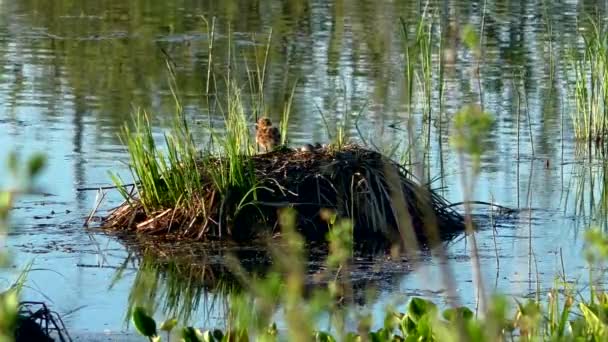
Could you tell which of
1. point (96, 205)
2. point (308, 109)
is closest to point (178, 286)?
point (96, 205)

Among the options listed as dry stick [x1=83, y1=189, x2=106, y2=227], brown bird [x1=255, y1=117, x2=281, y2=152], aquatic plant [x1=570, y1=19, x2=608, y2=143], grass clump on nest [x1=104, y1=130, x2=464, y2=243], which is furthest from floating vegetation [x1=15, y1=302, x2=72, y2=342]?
aquatic plant [x1=570, y1=19, x2=608, y2=143]

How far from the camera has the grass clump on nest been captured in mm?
9070

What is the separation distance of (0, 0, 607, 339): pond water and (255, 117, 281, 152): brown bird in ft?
2.68

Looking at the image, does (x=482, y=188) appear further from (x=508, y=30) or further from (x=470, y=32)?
(x=508, y=30)

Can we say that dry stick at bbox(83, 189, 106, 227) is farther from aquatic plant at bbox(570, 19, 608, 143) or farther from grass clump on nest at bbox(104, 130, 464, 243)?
aquatic plant at bbox(570, 19, 608, 143)

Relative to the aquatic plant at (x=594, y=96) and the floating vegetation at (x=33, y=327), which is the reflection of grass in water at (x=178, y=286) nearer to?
the floating vegetation at (x=33, y=327)

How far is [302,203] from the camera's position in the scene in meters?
9.07

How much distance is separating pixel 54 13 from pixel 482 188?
46.4 ft

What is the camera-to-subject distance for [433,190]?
1005cm

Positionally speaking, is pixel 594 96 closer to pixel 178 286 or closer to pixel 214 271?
pixel 214 271

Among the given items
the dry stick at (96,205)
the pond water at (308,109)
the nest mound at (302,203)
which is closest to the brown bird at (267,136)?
the nest mound at (302,203)

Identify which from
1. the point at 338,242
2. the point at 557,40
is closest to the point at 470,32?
the point at 338,242

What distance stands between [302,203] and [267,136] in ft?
3.82

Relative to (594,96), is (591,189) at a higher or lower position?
lower
